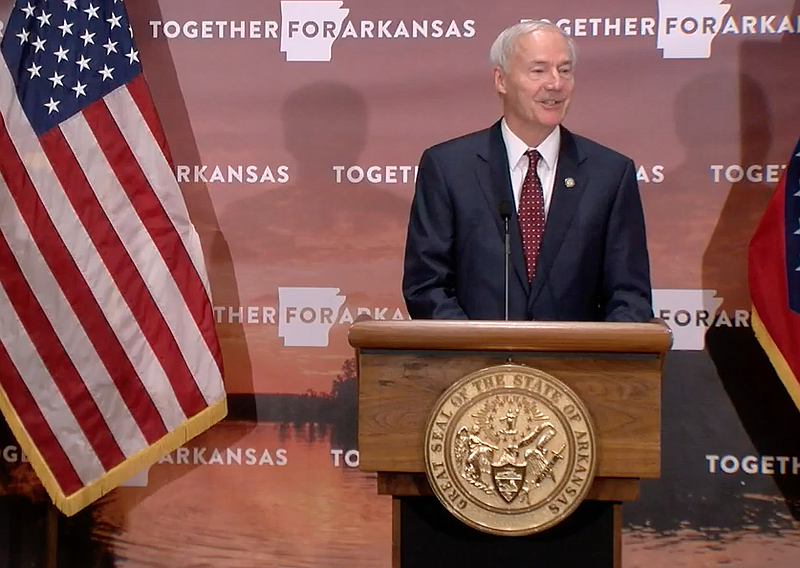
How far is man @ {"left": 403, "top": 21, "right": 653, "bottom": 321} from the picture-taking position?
206 cm

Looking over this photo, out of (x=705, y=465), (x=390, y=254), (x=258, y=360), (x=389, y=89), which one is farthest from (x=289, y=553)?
(x=389, y=89)

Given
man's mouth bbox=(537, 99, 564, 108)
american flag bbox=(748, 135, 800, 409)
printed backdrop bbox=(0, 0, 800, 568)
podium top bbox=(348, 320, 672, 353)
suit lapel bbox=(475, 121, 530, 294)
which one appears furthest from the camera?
printed backdrop bbox=(0, 0, 800, 568)

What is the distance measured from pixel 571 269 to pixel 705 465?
4.12 feet

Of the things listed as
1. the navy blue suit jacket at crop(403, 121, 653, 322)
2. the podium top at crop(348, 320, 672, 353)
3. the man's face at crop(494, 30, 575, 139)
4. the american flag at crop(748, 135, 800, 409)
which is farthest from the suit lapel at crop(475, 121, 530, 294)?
the american flag at crop(748, 135, 800, 409)

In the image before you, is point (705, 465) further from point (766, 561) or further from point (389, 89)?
point (389, 89)

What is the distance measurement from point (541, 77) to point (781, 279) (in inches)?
45.0

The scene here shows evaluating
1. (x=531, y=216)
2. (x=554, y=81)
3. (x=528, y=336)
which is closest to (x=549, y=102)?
(x=554, y=81)

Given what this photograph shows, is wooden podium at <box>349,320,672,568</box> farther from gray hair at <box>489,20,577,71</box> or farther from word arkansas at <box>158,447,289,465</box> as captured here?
word arkansas at <box>158,447,289,465</box>

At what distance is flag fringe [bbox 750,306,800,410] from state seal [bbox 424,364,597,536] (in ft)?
4.51

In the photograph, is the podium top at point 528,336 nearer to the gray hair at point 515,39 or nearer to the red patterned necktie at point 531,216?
the red patterned necktie at point 531,216

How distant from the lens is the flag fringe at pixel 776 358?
2.77 m

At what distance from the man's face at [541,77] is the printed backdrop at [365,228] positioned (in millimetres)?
868

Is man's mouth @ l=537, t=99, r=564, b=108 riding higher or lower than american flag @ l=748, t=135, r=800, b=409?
higher

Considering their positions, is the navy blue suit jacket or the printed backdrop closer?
the navy blue suit jacket
